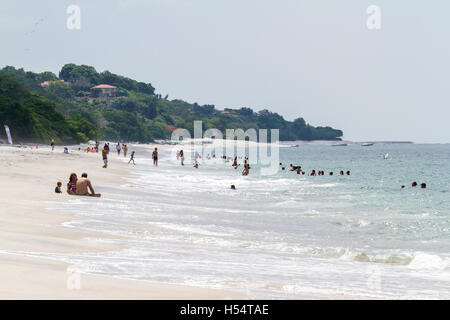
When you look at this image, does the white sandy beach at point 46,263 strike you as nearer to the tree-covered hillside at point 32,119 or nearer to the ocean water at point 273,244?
the ocean water at point 273,244

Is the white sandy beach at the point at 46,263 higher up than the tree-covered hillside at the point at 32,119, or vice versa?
the tree-covered hillside at the point at 32,119

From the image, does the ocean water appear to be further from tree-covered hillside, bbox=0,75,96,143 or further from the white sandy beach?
tree-covered hillside, bbox=0,75,96,143

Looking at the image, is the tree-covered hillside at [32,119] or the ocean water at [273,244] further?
the tree-covered hillside at [32,119]

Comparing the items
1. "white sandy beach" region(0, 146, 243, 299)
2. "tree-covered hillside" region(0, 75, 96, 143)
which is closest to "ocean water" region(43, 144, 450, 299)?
"white sandy beach" region(0, 146, 243, 299)

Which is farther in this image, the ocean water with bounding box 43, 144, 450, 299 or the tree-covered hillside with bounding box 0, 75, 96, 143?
the tree-covered hillside with bounding box 0, 75, 96, 143

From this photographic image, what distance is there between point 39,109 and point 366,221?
286ft

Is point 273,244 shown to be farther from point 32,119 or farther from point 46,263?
point 32,119

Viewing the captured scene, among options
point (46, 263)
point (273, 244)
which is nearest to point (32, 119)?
point (273, 244)

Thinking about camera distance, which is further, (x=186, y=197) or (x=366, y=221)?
(x=186, y=197)

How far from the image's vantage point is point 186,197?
25.6 m

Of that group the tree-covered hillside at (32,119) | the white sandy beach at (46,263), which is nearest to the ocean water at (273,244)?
the white sandy beach at (46,263)

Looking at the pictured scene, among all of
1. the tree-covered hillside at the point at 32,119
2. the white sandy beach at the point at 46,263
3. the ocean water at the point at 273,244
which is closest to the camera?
the white sandy beach at the point at 46,263
